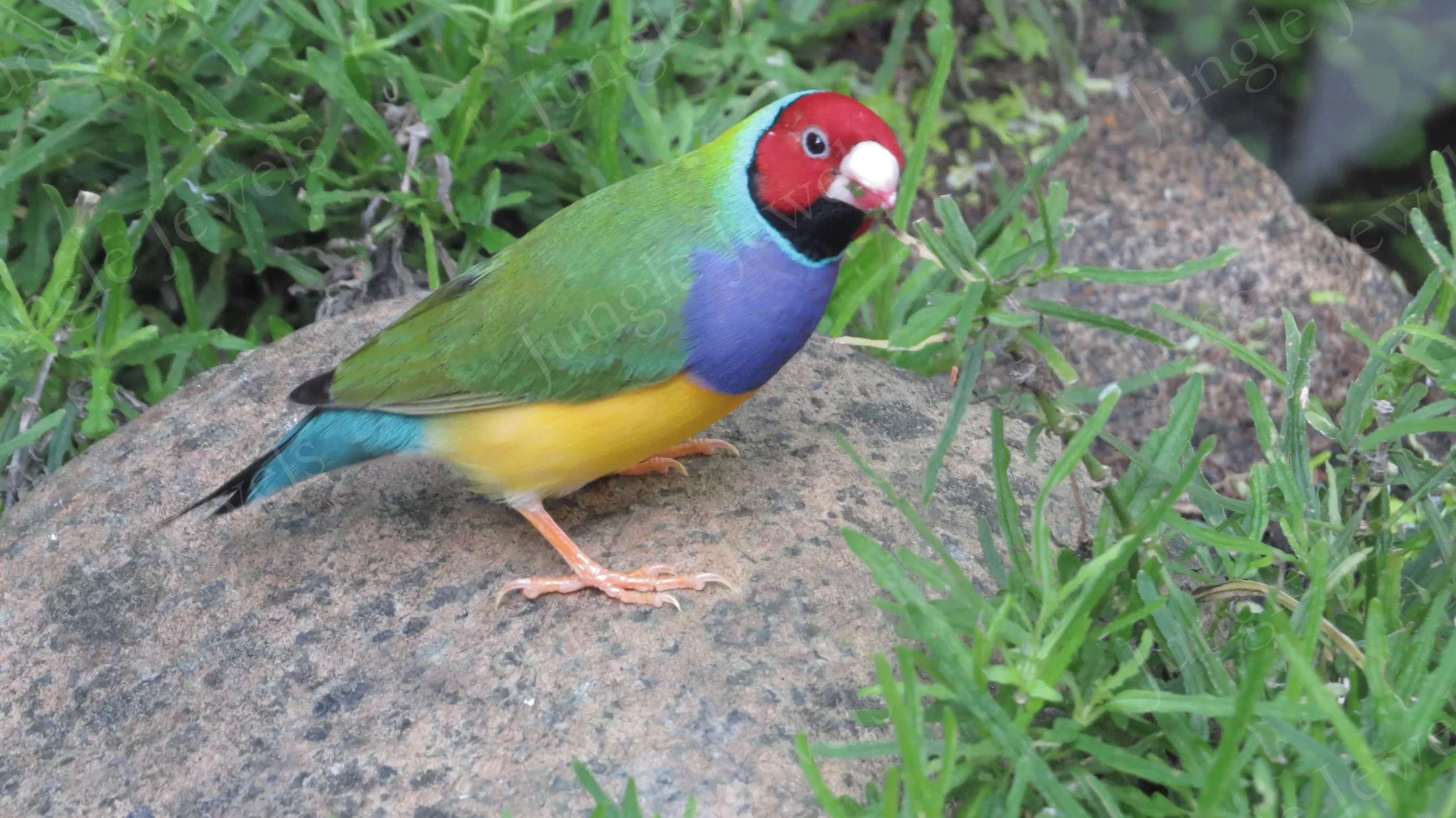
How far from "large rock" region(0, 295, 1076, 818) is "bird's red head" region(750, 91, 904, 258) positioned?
2.01ft

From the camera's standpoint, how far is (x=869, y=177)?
2461 mm

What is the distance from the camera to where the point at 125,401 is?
11.2ft

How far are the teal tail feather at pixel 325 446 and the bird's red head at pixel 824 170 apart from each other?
0.89 m

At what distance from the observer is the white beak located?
8.05 ft

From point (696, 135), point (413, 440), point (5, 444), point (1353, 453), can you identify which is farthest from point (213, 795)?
point (696, 135)

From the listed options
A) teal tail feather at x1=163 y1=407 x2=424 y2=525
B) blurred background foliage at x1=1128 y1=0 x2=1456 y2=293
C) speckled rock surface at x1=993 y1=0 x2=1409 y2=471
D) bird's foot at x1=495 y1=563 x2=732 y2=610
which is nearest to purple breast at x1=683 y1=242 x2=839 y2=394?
bird's foot at x1=495 y1=563 x2=732 y2=610

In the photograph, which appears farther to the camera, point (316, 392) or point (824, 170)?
point (316, 392)

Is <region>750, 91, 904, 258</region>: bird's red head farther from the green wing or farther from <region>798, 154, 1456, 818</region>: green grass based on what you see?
<region>798, 154, 1456, 818</region>: green grass

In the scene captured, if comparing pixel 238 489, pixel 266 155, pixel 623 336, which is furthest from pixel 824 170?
pixel 266 155

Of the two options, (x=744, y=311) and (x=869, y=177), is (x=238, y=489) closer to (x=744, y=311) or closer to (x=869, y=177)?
(x=744, y=311)

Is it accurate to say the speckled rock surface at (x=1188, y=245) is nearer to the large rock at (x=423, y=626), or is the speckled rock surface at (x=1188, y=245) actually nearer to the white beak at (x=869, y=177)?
the large rock at (x=423, y=626)

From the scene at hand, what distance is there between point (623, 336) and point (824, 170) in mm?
515

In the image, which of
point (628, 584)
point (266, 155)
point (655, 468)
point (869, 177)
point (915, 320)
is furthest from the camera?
point (266, 155)

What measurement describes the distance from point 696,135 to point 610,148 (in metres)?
0.29
